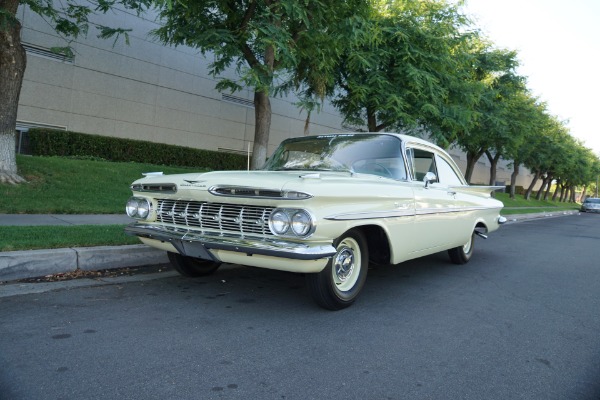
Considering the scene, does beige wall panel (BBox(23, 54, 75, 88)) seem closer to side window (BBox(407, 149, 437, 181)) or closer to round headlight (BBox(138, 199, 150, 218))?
round headlight (BBox(138, 199, 150, 218))

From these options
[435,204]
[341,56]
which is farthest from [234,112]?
[435,204]

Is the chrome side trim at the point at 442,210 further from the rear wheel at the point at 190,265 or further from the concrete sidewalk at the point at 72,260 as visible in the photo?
the concrete sidewalk at the point at 72,260

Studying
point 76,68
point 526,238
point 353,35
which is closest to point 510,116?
point 526,238

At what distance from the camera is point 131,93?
16.4 metres

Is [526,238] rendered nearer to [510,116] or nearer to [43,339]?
[43,339]

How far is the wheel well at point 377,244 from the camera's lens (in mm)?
4344

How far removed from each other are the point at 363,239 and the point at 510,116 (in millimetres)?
21487

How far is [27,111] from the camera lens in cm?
1379

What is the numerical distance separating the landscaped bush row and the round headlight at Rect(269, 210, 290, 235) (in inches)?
450

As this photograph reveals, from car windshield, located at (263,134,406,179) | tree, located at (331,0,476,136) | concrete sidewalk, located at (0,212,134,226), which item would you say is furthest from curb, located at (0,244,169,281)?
tree, located at (331,0,476,136)

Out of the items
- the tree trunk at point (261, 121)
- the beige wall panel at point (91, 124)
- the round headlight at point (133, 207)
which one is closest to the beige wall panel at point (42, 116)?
the beige wall panel at point (91, 124)

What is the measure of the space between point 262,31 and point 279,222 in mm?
5783

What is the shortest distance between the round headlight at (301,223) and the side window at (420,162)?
208 cm

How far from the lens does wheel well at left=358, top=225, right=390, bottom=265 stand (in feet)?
14.3
